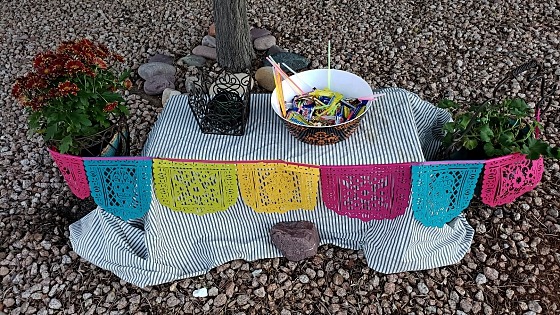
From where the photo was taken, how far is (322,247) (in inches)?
104

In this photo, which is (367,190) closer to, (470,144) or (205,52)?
(470,144)

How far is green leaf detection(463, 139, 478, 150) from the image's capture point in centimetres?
221

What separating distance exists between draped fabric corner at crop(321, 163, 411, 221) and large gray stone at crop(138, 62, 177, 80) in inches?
76.9

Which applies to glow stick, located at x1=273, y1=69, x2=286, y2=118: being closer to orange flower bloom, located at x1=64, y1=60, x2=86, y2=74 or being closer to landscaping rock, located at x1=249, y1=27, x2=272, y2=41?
orange flower bloom, located at x1=64, y1=60, x2=86, y2=74

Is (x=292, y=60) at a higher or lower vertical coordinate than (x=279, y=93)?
lower

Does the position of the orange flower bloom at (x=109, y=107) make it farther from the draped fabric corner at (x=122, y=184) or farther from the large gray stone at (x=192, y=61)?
the large gray stone at (x=192, y=61)

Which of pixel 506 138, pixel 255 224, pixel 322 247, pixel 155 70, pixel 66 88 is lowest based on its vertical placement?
pixel 322 247

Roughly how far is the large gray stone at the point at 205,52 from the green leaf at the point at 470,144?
88.0 inches

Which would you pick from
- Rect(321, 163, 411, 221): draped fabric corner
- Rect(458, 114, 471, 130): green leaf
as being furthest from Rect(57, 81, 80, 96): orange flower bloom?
Rect(458, 114, 471, 130): green leaf

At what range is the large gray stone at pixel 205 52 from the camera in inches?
153

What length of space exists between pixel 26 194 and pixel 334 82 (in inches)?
77.0

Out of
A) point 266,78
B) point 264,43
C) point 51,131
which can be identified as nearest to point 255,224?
point 51,131

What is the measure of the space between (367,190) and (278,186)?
0.40 m

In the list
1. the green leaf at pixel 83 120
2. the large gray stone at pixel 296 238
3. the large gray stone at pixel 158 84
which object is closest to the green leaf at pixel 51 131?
the green leaf at pixel 83 120
